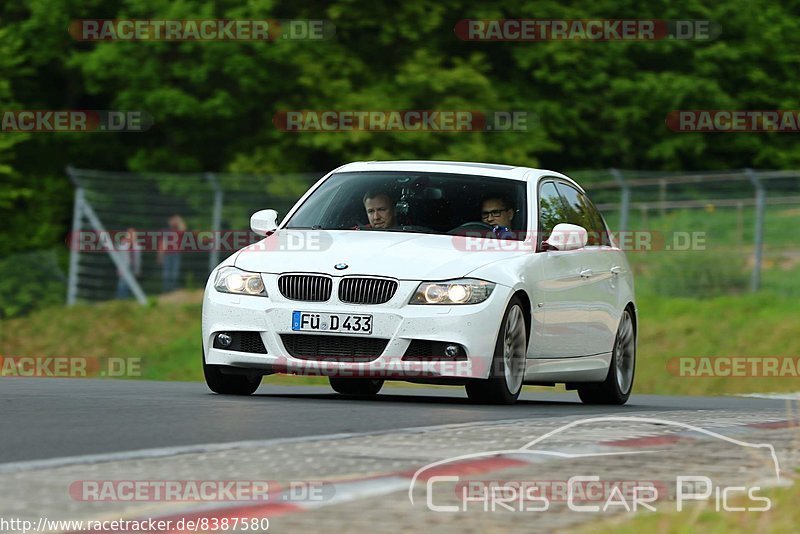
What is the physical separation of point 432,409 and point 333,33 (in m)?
27.4

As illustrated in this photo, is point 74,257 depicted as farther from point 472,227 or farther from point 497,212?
point 472,227

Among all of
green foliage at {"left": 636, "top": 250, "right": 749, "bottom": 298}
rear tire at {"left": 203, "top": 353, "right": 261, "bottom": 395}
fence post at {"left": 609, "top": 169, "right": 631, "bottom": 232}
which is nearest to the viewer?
rear tire at {"left": 203, "top": 353, "right": 261, "bottom": 395}

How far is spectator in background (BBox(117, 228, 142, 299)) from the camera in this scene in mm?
30906

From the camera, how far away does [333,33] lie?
37.9 meters

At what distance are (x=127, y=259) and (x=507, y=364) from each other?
19.7 meters

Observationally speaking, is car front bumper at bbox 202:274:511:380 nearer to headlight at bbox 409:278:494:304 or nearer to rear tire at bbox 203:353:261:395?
headlight at bbox 409:278:494:304

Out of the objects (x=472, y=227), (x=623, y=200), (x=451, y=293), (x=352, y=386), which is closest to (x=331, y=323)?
(x=451, y=293)

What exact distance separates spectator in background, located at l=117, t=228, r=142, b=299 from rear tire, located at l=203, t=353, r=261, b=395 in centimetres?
1835

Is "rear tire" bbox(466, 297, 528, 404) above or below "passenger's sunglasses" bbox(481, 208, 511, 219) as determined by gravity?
below

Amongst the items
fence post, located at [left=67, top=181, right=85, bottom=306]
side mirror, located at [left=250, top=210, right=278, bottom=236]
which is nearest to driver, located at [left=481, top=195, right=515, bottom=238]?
side mirror, located at [left=250, top=210, right=278, bottom=236]

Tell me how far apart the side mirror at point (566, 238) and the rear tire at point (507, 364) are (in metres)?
0.62

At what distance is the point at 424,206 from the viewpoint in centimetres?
1301

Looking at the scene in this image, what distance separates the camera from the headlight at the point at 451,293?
11688mm

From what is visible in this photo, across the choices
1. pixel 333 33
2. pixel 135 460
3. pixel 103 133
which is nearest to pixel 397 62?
pixel 333 33
